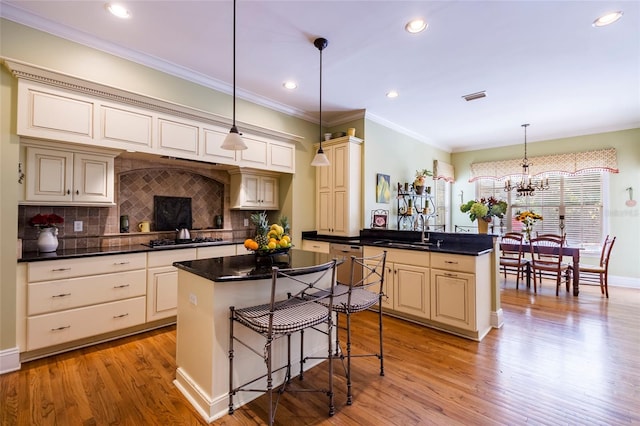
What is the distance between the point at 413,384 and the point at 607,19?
3.33 metres

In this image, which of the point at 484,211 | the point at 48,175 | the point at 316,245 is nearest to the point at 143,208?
the point at 48,175

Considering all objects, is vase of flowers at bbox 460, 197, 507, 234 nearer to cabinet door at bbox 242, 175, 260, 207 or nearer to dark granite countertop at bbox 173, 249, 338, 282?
dark granite countertop at bbox 173, 249, 338, 282

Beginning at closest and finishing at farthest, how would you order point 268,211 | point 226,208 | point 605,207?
point 226,208, point 268,211, point 605,207

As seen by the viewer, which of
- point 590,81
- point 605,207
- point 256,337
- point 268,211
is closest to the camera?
Answer: point 256,337

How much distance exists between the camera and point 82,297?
106 inches

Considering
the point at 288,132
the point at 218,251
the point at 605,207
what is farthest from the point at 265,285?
the point at 605,207

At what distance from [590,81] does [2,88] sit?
19.5ft

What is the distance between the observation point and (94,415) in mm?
1872

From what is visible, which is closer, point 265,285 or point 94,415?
point 94,415

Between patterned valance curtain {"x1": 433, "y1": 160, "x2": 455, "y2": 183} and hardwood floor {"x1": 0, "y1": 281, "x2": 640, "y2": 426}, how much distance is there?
3.99m

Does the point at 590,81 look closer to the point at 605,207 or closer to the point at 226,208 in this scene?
the point at 605,207

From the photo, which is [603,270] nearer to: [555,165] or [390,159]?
[555,165]

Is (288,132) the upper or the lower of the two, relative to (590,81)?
lower

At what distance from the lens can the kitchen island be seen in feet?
6.11
